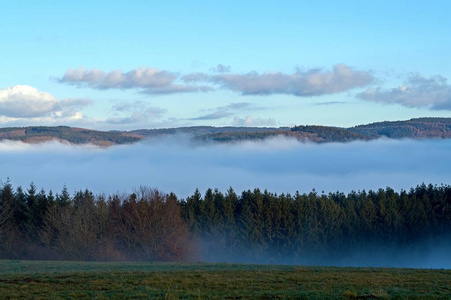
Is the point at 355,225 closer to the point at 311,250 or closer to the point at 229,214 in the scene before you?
the point at 311,250

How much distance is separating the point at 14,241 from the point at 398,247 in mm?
54436

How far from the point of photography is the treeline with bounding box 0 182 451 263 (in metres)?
68.4

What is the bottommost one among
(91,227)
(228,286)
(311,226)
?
(311,226)

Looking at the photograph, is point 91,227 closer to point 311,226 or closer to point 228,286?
point 311,226

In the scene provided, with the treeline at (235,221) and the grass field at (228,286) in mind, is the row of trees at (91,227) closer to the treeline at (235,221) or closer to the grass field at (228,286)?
the treeline at (235,221)

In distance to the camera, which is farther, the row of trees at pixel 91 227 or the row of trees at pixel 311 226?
the row of trees at pixel 311 226

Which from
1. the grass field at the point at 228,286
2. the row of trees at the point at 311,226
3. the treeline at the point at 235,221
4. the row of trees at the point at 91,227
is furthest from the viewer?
the row of trees at the point at 311,226

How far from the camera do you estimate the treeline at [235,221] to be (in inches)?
2692

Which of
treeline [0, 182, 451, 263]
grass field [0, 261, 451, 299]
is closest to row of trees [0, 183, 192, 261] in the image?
treeline [0, 182, 451, 263]

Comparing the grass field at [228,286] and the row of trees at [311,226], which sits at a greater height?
the grass field at [228,286]

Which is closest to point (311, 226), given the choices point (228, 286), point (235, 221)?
point (235, 221)

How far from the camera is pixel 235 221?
84250mm

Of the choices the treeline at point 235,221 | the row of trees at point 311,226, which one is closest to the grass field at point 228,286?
the treeline at point 235,221

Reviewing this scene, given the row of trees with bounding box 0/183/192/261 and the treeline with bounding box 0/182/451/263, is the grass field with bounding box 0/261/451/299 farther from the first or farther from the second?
the treeline with bounding box 0/182/451/263
